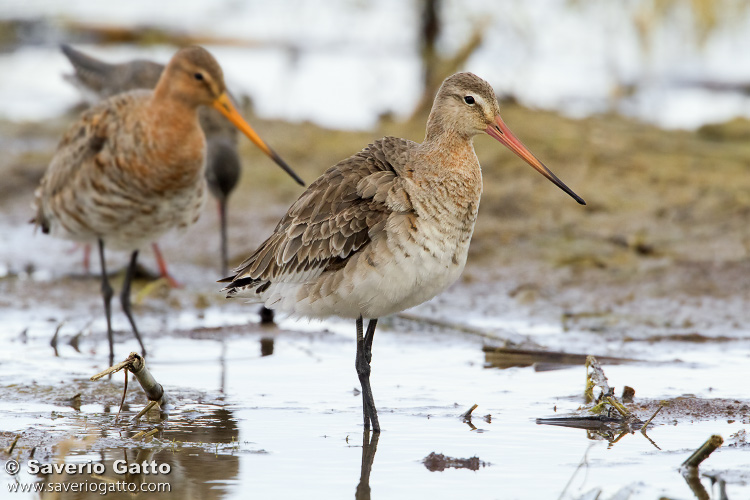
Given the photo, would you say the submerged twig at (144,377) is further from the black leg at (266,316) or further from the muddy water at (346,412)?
the black leg at (266,316)

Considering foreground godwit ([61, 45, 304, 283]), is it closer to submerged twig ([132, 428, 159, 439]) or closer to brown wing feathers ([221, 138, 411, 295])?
brown wing feathers ([221, 138, 411, 295])

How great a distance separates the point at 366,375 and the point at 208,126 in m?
4.91

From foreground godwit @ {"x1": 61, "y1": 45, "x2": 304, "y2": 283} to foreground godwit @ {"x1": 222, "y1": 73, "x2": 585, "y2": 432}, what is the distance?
3722 mm

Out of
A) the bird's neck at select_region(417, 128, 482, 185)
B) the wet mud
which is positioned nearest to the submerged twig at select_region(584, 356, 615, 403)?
the wet mud

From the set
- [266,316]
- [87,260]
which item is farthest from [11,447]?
[87,260]

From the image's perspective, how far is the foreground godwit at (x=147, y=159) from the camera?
694cm

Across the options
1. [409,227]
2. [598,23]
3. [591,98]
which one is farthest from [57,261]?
[591,98]

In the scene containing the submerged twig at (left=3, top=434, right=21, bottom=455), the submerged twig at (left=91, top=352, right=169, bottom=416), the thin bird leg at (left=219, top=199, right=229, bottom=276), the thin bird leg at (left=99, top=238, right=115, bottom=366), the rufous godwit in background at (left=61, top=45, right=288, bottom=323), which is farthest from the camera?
the rufous godwit in background at (left=61, top=45, right=288, bottom=323)

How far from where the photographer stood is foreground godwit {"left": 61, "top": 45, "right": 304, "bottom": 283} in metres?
9.31

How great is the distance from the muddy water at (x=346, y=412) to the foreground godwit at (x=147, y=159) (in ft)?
2.22

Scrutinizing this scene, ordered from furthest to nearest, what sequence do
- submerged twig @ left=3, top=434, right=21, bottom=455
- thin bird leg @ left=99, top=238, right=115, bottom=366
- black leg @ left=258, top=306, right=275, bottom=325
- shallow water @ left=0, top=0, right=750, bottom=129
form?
shallow water @ left=0, top=0, right=750, bottom=129
black leg @ left=258, top=306, right=275, bottom=325
thin bird leg @ left=99, top=238, right=115, bottom=366
submerged twig @ left=3, top=434, right=21, bottom=455

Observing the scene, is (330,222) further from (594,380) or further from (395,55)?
(395,55)

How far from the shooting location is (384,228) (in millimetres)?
5156

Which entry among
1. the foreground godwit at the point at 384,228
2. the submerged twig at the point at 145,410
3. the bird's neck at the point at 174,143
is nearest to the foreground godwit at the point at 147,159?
the bird's neck at the point at 174,143
